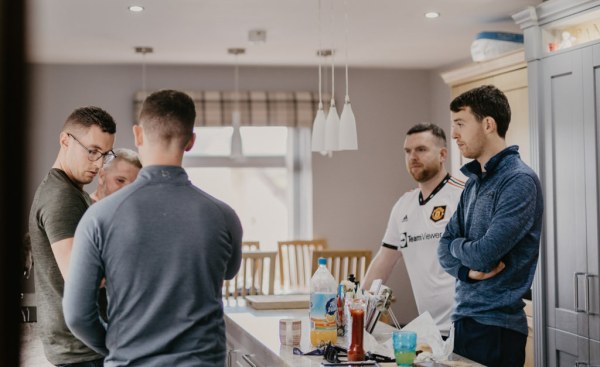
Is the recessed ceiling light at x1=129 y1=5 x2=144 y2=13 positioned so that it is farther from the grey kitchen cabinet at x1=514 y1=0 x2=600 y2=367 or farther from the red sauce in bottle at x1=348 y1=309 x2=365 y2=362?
the red sauce in bottle at x1=348 y1=309 x2=365 y2=362

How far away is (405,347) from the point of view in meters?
2.08

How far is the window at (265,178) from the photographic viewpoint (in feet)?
22.1

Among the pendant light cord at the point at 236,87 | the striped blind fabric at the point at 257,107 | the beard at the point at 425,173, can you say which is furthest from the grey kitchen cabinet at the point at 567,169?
the pendant light cord at the point at 236,87

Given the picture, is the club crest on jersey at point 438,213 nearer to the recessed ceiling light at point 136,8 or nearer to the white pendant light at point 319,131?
the white pendant light at point 319,131

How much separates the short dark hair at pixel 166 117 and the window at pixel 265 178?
5.08 meters

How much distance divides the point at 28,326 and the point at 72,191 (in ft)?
7.15

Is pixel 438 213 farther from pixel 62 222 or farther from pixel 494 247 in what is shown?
pixel 62 222

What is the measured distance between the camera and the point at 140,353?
1557 mm

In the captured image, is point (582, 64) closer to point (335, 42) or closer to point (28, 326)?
point (335, 42)

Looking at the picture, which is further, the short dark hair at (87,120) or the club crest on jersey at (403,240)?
the club crest on jersey at (403,240)

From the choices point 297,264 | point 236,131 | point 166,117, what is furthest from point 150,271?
point 297,264

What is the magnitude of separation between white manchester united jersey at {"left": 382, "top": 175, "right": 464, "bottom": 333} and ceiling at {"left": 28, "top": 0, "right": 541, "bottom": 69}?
Answer: 1545 millimetres

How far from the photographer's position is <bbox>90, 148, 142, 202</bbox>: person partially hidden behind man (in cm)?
252

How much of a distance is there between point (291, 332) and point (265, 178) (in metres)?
4.48
